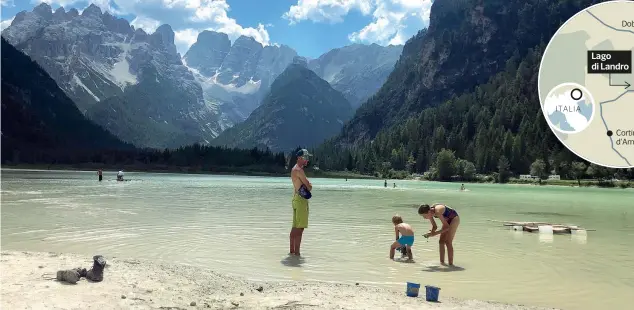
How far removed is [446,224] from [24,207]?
30.5m

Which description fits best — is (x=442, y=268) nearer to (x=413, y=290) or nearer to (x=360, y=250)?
(x=360, y=250)

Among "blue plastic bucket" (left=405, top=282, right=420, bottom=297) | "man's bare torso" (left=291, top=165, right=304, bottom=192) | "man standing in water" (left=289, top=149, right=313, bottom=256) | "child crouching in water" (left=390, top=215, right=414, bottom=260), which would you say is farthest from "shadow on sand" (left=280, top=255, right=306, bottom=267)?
"blue plastic bucket" (left=405, top=282, right=420, bottom=297)

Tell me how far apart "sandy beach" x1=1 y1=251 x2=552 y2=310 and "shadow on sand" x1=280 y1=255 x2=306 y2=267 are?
9.26ft

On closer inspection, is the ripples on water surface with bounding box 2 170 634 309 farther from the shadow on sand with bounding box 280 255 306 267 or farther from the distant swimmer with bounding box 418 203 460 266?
the distant swimmer with bounding box 418 203 460 266

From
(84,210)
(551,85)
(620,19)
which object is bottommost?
(84,210)

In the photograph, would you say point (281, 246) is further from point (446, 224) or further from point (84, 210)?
point (84, 210)

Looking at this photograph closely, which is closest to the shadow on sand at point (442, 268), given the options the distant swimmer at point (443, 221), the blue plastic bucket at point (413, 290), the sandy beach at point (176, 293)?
the distant swimmer at point (443, 221)

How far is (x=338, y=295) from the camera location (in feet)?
36.6

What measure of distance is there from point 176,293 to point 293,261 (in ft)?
18.5

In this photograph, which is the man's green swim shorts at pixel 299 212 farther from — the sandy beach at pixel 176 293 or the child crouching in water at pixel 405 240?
the sandy beach at pixel 176 293

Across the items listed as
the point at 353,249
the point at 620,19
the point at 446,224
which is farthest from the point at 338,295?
the point at 620,19

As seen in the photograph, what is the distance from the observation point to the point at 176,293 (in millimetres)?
11172

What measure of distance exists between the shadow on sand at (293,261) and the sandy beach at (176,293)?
2823 mm

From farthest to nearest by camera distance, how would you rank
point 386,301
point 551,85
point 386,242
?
point 386,242, point 551,85, point 386,301
